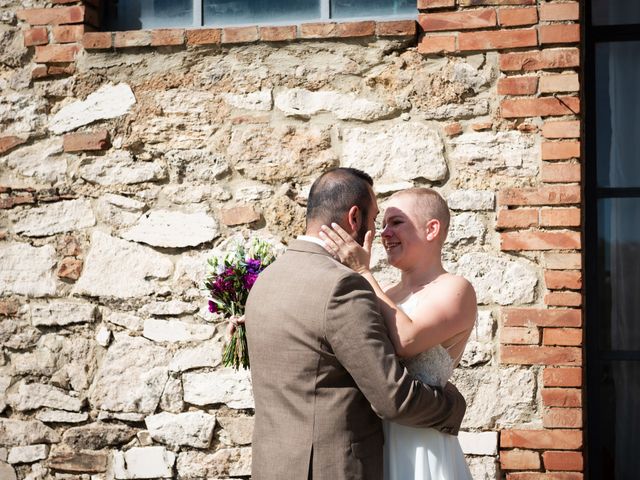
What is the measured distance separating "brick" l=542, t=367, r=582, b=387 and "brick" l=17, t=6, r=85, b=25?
2861mm

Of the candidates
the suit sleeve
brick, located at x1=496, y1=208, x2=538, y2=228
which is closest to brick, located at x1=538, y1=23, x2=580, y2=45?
brick, located at x1=496, y1=208, x2=538, y2=228

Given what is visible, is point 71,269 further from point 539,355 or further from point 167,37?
point 539,355

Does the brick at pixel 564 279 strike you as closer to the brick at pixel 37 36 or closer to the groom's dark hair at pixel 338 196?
the groom's dark hair at pixel 338 196

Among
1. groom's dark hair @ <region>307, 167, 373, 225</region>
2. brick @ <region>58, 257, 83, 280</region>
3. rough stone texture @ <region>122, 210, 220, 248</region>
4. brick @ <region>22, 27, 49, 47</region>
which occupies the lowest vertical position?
brick @ <region>58, 257, 83, 280</region>

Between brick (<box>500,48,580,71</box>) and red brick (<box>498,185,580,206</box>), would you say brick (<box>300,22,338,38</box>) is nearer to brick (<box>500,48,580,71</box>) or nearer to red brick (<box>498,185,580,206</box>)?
brick (<box>500,48,580,71</box>)

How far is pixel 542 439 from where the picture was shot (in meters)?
4.10

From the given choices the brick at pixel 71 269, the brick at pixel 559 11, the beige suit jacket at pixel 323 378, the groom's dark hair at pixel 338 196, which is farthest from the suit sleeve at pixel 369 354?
the brick at pixel 71 269

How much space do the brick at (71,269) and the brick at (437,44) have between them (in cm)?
199

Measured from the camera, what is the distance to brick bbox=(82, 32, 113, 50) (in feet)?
15.1

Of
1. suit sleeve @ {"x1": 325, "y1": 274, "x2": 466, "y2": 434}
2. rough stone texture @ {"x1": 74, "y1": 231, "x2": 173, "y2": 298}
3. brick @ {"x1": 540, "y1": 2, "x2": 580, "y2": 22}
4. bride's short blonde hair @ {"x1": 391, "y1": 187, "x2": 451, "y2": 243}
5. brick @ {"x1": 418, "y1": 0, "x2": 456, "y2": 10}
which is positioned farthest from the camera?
rough stone texture @ {"x1": 74, "y1": 231, "x2": 173, "y2": 298}

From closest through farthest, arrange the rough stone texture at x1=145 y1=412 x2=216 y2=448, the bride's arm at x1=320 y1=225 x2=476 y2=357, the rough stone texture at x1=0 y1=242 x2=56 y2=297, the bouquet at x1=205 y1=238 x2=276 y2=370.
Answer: the bride's arm at x1=320 y1=225 x2=476 y2=357 → the bouquet at x1=205 y1=238 x2=276 y2=370 → the rough stone texture at x1=145 y1=412 x2=216 y2=448 → the rough stone texture at x1=0 y1=242 x2=56 y2=297

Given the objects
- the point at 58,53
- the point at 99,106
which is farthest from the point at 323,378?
the point at 58,53

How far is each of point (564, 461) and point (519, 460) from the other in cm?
20

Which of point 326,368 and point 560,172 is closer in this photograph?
point 326,368
